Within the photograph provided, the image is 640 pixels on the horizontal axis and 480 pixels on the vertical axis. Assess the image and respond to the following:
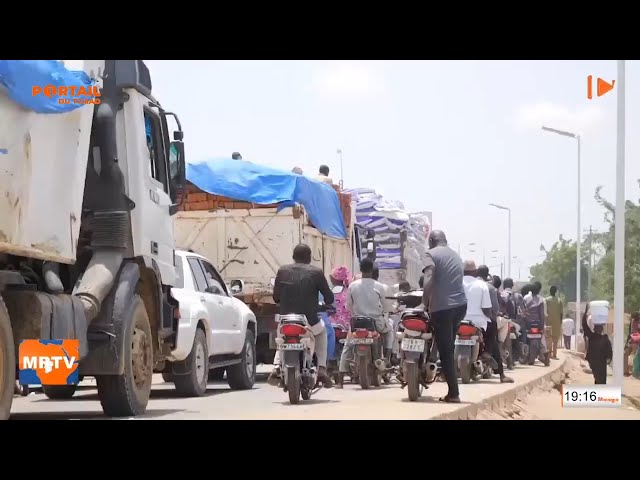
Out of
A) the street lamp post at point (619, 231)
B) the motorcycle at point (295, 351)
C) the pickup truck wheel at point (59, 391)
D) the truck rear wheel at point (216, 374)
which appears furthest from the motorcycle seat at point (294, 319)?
the street lamp post at point (619, 231)

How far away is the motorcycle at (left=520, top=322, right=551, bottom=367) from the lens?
2264 cm

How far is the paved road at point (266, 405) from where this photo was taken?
10.3m

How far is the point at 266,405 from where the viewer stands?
11.8m

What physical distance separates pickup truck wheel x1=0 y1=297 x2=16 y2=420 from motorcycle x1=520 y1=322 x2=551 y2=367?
15.7 meters

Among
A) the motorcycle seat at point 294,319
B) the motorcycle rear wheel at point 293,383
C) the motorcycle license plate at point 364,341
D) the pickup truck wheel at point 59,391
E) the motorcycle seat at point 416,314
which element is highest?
the motorcycle seat at point 416,314

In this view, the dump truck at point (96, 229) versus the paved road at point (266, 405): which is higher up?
the dump truck at point (96, 229)

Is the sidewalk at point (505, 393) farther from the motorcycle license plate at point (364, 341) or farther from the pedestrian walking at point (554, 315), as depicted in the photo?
the pedestrian walking at point (554, 315)

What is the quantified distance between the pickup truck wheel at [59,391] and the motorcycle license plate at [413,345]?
349 cm

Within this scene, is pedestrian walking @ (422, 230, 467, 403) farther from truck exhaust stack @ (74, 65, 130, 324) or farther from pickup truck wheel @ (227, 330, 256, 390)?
pickup truck wheel @ (227, 330, 256, 390)

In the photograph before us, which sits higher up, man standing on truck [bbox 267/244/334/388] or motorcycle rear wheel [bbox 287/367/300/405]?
man standing on truck [bbox 267/244/334/388]

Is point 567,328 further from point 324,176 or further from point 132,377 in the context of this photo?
point 132,377
